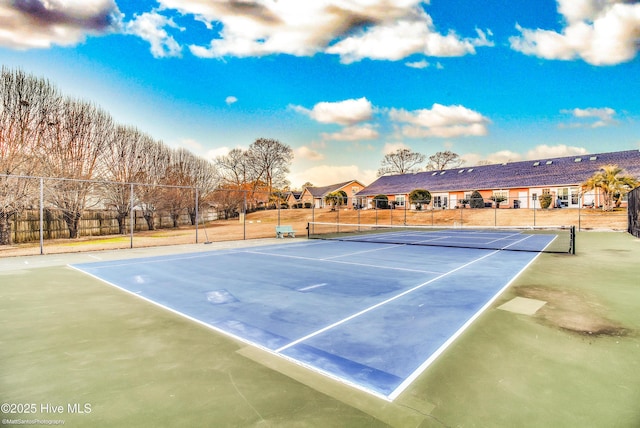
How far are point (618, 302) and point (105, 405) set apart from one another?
8.59 metres

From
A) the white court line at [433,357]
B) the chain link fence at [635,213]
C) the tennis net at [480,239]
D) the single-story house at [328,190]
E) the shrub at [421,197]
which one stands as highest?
the single-story house at [328,190]

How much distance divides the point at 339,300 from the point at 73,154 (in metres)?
28.2

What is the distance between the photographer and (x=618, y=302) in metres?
6.45

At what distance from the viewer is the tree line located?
20.6 meters

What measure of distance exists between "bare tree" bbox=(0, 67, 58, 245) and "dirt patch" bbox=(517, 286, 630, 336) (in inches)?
1008

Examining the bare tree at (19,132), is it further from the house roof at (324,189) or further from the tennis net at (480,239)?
the house roof at (324,189)

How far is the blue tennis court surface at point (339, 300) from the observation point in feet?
13.4

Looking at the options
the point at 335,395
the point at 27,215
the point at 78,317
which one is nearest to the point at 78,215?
the point at 27,215

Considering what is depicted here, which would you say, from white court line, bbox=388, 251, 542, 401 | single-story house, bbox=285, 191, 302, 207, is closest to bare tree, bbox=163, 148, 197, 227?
white court line, bbox=388, 251, 542, 401

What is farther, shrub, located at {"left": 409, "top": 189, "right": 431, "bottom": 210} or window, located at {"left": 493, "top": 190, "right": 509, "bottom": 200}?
shrub, located at {"left": 409, "top": 189, "right": 431, "bottom": 210}

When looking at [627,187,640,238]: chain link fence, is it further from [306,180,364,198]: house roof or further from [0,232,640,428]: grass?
[306,180,364,198]: house roof

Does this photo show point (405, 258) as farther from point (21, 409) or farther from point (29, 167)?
point (29, 167)

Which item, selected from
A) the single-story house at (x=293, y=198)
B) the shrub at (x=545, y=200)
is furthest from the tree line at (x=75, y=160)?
the single-story house at (x=293, y=198)

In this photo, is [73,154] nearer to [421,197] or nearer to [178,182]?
[178,182]
